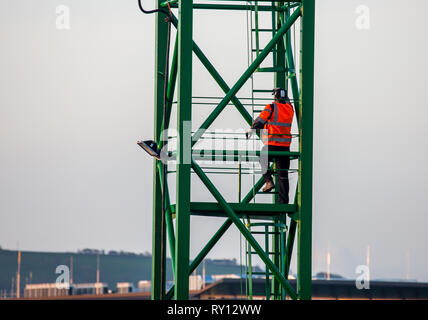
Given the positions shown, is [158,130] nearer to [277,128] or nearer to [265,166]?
[265,166]

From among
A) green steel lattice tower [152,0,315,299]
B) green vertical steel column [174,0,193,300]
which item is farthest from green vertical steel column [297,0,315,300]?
green vertical steel column [174,0,193,300]

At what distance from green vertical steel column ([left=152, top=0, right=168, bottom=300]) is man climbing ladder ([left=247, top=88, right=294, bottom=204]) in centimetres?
317

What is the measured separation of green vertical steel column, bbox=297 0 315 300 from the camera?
2145cm

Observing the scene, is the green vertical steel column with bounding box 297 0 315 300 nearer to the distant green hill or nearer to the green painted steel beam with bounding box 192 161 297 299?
the green painted steel beam with bounding box 192 161 297 299

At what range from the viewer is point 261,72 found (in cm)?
2284

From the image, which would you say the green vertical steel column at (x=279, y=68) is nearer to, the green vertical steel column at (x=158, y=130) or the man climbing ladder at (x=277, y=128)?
the man climbing ladder at (x=277, y=128)

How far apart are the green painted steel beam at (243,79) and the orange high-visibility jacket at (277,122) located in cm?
95

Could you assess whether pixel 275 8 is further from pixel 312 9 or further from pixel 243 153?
pixel 243 153

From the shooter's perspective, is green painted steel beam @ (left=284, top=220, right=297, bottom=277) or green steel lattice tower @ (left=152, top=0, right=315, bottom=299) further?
green painted steel beam @ (left=284, top=220, right=297, bottom=277)

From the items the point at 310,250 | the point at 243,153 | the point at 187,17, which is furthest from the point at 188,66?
the point at 310,250

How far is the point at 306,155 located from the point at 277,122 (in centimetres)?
108
